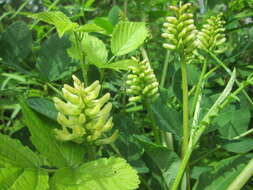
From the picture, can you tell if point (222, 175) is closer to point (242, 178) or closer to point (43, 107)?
point (242, 178)

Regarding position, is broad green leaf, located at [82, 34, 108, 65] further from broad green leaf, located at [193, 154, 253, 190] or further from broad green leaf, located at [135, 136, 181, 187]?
broad green leaf, located at [193, 154, 253, 190]

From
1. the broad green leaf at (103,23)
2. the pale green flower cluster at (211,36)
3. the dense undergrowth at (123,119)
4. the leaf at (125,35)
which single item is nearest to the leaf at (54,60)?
the dense undergrowth at (123,119)

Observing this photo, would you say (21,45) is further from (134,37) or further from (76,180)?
(76,180)

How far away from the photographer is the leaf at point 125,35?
98cm

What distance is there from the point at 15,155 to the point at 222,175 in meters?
0.49

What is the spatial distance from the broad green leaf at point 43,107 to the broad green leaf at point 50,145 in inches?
0.8

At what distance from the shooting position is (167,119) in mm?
1005

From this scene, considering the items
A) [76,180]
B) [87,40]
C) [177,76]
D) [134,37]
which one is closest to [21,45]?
[87,40]

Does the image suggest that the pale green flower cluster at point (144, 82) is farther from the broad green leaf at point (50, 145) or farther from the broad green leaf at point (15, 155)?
the broad green leaf at point (15, 155)

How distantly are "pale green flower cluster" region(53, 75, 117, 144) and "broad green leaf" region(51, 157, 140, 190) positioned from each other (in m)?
0.07

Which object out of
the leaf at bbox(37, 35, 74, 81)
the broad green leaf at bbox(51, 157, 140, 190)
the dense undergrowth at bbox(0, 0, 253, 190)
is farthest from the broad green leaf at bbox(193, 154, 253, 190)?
the leaf at bbox(37, 35, 74, 81)

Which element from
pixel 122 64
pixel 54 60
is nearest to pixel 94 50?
pixel 122 64

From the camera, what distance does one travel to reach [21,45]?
119cm

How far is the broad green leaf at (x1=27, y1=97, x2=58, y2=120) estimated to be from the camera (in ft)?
2.82
